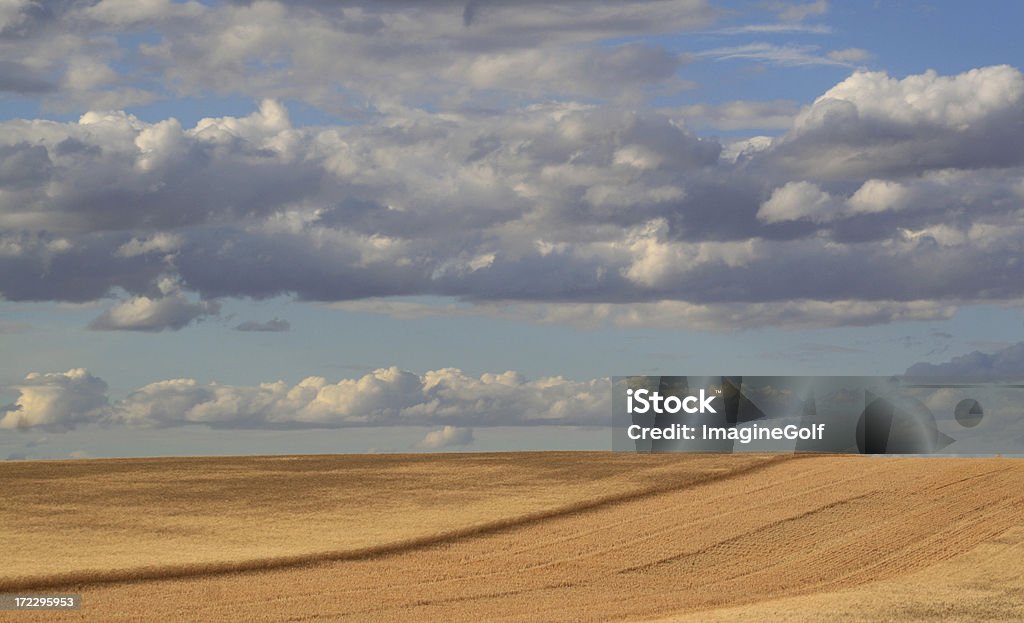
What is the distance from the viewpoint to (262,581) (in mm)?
31453

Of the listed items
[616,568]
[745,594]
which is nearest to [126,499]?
[616,568]

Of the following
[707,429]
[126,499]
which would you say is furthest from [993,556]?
[126,499]

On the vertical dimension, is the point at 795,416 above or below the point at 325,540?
above

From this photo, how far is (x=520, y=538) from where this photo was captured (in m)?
37.2

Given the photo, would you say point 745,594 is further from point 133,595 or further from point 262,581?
point 133,595

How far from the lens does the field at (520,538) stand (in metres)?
29.2

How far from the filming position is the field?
29.2m

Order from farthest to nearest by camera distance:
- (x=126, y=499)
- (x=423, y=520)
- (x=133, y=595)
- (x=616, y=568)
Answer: (x=126, y=499)
(x=423, y=520)
(x=616, y=568)
(x=133, y=595)

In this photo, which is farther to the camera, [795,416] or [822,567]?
[795,416]

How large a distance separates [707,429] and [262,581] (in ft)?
76.8

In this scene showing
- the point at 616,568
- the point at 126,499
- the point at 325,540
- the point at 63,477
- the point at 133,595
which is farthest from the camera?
the point at 63,477

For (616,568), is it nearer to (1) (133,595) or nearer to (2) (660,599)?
(2) (660,599)

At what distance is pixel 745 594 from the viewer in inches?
1223

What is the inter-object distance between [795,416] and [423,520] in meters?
17.3
